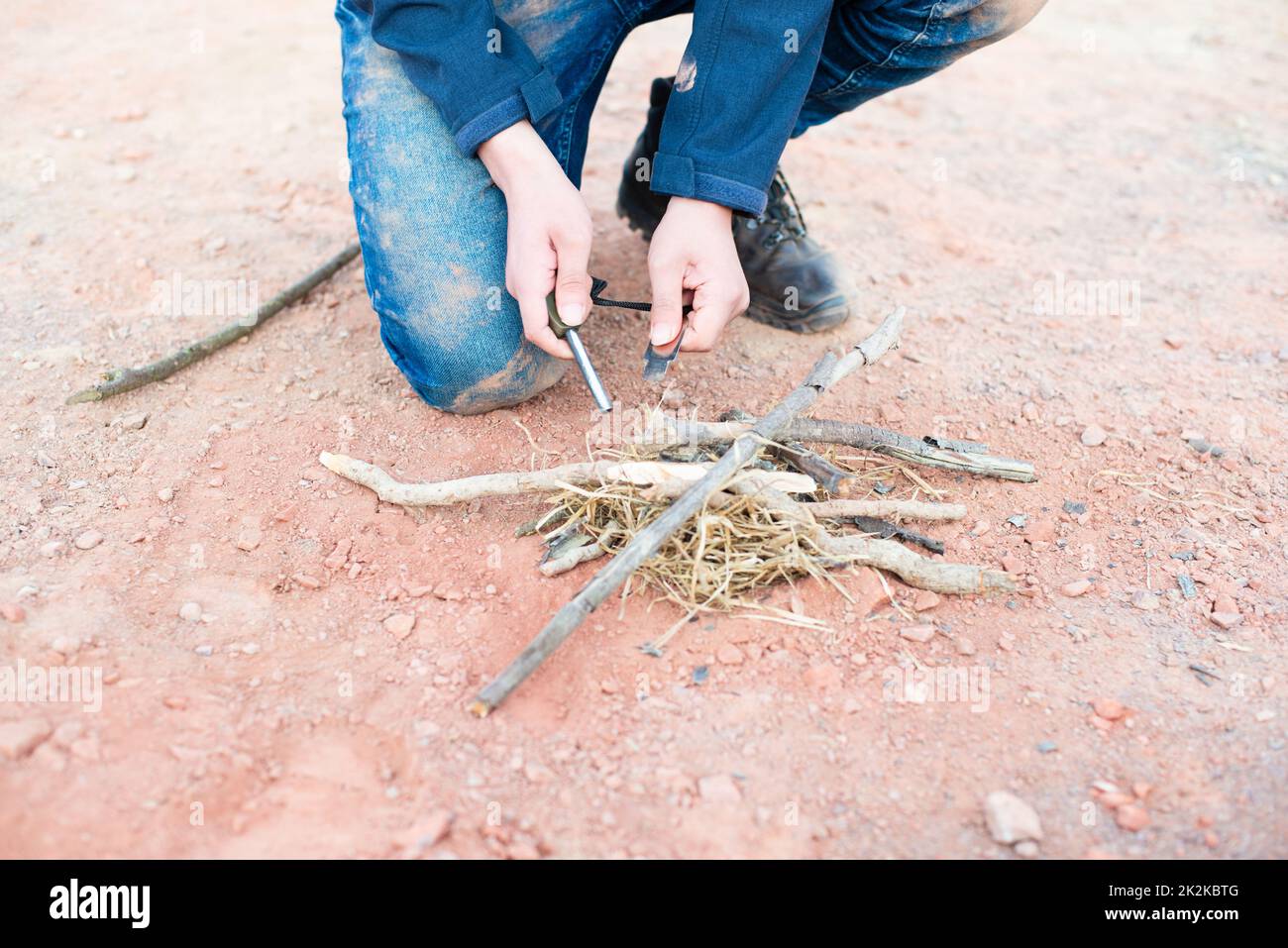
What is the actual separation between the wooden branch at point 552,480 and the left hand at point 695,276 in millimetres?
221

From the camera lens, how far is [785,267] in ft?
8.02

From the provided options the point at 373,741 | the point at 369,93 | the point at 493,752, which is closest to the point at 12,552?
the point at 373,741

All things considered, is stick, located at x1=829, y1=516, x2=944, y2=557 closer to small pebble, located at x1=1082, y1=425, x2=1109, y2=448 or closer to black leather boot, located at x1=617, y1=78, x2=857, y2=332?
small pebble, located at x1=1082, y1=425, x2=1109, y2=448

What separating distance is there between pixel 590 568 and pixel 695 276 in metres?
0.54

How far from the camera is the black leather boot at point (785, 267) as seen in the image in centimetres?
245

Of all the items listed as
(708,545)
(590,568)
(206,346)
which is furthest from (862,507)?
(206,346)

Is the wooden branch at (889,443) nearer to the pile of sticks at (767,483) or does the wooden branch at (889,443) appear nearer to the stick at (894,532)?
the pile of sticks at (767,483)

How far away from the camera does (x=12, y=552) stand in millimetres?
1722

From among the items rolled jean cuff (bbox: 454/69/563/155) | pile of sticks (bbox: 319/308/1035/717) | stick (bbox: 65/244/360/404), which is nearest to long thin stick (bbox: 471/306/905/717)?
pile of sticks (bbox: 319/308/1035/717)

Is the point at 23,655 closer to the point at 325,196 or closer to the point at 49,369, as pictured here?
the point at 49,369

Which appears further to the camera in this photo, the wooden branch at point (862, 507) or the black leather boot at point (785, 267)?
the black leather boot at point (785, 267)

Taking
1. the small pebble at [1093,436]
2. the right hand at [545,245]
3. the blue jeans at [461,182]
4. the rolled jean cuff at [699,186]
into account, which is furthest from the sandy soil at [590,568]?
the rolled jean cuff at [699,186]

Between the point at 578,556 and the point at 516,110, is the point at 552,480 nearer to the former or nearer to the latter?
the point at 578,556

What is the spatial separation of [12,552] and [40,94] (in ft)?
7.56
